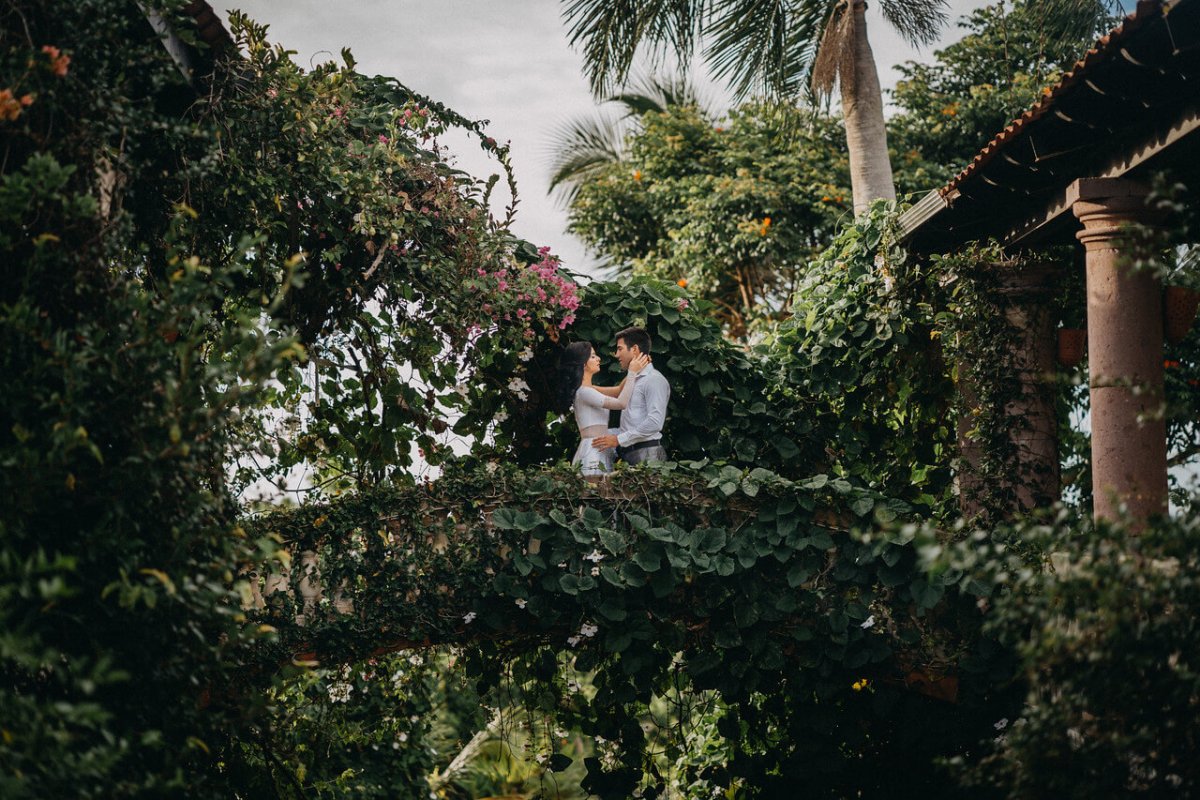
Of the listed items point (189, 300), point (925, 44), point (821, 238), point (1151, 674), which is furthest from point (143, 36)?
point (821, 238)

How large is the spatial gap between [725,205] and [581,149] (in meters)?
4.89

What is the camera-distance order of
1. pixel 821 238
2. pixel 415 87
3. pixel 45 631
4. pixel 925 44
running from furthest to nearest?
pixel 821 238 → pixel 925 44 → pixel 415 87 → pixel 45 631

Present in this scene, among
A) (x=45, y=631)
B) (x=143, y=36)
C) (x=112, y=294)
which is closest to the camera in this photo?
(x=45, y=631)

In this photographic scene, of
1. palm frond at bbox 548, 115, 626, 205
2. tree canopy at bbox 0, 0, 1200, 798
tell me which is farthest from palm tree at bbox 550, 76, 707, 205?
tree canopy at bbox 0, 0, 1200, 798

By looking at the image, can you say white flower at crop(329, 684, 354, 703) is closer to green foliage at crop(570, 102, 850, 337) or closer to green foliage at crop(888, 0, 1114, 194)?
green foliage at crop(570, 102, 850, 337)

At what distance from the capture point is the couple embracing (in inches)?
295

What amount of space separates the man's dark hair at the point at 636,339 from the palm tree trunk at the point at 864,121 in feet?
13.9

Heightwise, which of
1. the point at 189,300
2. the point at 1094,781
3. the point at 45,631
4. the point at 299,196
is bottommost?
the point at 1094,781

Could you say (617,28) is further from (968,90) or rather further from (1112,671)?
(1112,671)

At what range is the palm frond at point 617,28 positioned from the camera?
11531mm

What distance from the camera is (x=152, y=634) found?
3746 millimetres

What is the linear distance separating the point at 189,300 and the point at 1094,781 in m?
3.37

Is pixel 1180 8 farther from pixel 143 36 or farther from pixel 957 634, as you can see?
pixel 143 36

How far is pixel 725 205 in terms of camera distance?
15945 mm
